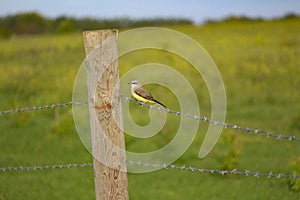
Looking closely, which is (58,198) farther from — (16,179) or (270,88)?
(270,88)

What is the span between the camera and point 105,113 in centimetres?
516

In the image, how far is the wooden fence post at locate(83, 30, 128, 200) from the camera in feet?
16.8

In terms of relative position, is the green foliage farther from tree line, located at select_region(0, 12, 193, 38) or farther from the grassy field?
tree line, located at select_region(0, 12, 193, 38)

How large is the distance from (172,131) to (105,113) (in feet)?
24.4

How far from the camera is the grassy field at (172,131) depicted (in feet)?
30.4

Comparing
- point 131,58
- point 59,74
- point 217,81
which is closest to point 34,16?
point 131,58

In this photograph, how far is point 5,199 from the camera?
8.48 metres

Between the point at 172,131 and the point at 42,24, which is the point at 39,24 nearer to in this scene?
the point at 42,24

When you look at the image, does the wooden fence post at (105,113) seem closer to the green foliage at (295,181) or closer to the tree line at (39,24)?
the green foliage at (295,181)

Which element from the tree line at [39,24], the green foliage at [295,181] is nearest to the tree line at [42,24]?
the tree line at [39,24]

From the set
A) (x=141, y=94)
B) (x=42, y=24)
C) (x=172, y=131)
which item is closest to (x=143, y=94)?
(x=141, y=94)

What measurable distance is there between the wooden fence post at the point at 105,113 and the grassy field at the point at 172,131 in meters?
3.81

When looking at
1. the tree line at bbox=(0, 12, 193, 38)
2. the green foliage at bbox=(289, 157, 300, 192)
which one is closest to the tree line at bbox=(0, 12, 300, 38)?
the tree line at bbox=(0, 12, 193, 38)

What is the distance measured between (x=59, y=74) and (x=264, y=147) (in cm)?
1017
